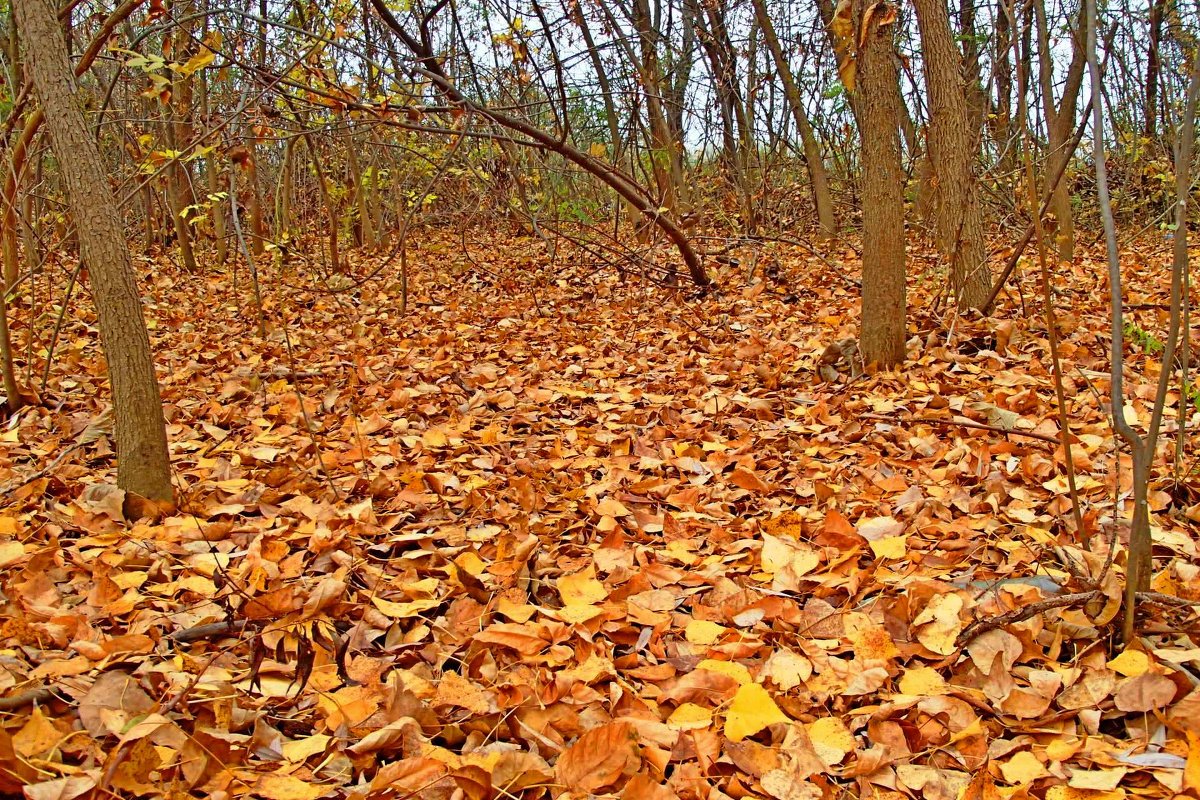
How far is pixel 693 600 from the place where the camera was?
189 cm

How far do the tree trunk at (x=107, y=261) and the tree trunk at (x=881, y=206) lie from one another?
2.75 meters

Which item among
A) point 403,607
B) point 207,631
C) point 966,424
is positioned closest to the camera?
point 207,631

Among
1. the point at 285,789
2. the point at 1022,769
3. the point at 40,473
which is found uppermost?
the point at 40,473

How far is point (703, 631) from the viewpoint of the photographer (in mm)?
1742

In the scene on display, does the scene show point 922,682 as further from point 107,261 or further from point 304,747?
point 107,261

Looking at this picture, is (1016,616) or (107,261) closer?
(1016,616)

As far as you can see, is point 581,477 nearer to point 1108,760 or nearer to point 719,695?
point 719,695

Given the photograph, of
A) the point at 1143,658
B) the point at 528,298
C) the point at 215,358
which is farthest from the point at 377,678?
the point at 528,298

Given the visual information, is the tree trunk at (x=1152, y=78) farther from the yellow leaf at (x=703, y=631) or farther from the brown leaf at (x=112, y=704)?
the brown leaf at (x=112, y=704)

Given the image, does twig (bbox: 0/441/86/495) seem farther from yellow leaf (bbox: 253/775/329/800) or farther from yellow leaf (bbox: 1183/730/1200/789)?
yellow leaf (bbox: 1183/730/1200/789)

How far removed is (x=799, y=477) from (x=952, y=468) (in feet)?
1.45

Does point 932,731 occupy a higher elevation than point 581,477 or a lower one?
lower

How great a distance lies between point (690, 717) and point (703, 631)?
29 centimetres

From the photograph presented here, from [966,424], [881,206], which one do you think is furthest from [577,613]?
[881,206]
